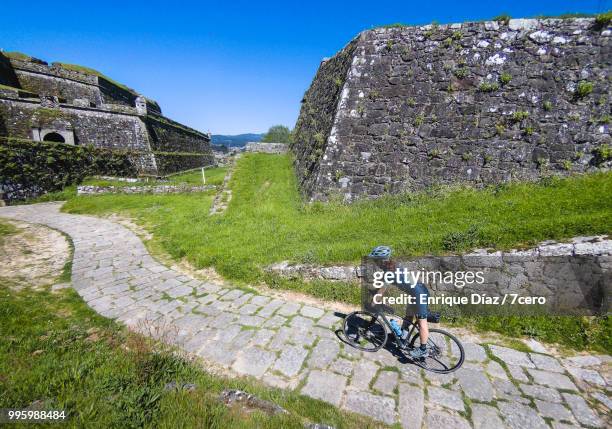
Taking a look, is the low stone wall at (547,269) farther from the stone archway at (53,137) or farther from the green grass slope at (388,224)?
the stone archway at (53,137)

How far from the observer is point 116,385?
124 inches

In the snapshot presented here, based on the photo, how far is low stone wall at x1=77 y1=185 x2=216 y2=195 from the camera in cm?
1767

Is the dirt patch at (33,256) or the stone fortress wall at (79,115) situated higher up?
the stone fortress wall at (79,115)

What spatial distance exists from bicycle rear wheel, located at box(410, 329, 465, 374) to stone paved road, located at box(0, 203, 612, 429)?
128mm

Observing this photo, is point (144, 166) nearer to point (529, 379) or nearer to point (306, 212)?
point (306, 212)

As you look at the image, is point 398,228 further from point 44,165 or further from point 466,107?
point 44,165

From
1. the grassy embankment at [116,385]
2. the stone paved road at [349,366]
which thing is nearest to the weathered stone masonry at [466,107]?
the stone paved road at [349,366]

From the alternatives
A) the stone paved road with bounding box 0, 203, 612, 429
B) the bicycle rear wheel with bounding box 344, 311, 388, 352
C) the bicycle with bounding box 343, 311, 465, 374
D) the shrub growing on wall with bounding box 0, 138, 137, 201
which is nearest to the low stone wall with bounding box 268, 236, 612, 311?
the stone paved road with bounding box 0, 203, 612, 429

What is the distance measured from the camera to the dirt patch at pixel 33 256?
6.74 m

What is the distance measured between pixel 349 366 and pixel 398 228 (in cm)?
438

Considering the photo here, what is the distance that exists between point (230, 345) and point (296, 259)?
2716 mm

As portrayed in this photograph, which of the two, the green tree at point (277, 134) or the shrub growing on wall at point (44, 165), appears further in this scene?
the green tree at point (277, 134)

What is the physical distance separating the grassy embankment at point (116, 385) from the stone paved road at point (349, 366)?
12.8 inches

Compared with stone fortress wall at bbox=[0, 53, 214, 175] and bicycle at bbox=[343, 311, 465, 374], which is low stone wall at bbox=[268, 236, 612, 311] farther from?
stone fortress wall at bbox=[0, 53, 214, 175]
